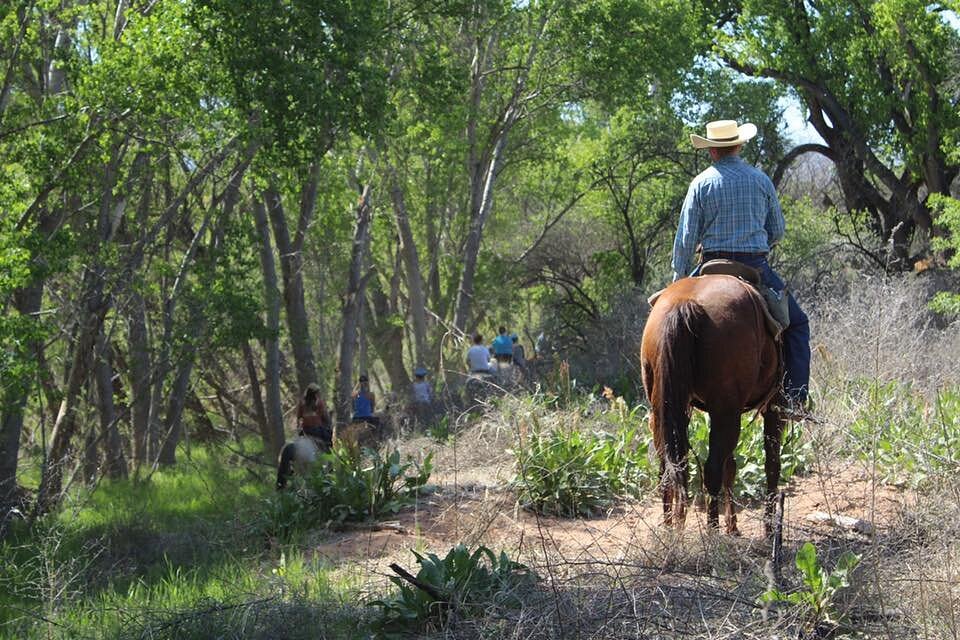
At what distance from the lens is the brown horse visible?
7.03m

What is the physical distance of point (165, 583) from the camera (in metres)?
7.76

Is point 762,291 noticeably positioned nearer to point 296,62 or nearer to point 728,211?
point 728,211

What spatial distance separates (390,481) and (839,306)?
8.60m

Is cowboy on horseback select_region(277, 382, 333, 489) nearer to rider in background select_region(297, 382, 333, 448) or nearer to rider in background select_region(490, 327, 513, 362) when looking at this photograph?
rider in background select_region(297, 382, 333, 448)

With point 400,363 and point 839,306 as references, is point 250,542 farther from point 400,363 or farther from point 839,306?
point 400,363

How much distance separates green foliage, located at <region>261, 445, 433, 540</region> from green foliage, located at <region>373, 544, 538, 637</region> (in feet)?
10.8

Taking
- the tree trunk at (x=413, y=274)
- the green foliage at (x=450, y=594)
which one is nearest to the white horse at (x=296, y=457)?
the green foliage at (x=450, y=594)

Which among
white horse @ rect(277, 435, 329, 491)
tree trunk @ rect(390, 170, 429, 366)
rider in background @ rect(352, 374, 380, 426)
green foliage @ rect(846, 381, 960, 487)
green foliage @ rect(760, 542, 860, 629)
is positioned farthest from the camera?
tree trunk @ rect(390, 170, 429, 366)

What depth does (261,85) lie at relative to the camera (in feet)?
45.9

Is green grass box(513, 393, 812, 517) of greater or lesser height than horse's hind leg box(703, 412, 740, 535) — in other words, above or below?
below

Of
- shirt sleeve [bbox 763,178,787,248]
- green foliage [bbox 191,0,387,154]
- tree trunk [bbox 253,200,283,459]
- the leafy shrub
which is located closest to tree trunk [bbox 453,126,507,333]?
tree trunk [bbox 253,200,283,459]

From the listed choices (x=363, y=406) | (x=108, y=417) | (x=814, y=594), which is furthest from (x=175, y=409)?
(x=814, y=594)

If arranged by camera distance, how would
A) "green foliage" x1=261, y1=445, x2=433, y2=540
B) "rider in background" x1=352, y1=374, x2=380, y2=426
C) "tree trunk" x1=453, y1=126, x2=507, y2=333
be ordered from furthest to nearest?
"tree trunk" x1=453, y1=126, x2=507, y2=333 → "rider in background" x1=352, y1=374, x2=380, y2=426 → "green foliage" x1=261, y1=445, x2=433, y2=540

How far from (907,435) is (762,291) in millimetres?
2557
